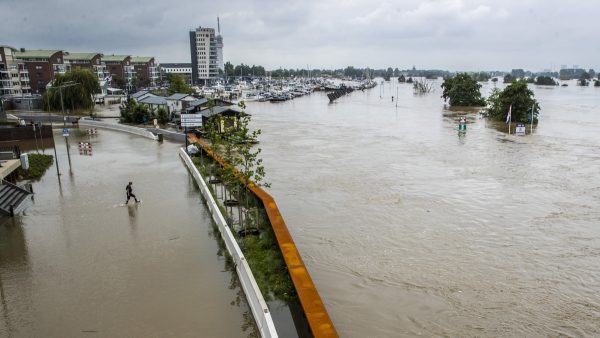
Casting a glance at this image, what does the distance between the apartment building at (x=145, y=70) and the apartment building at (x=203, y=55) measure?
32685mm

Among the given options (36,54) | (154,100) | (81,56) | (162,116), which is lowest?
(162,116)

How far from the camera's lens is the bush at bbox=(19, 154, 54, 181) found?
21156 millimetres

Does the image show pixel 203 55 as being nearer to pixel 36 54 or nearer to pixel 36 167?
pixel 36 54

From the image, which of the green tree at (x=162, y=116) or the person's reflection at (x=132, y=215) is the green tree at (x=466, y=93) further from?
the person's reflection at (x=132, y=215)

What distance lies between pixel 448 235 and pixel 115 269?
10.4 meters

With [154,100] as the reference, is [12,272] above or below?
below

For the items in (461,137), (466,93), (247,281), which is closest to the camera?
(247,281)

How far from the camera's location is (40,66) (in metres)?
80.8

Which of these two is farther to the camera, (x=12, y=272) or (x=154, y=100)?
(x=154, y=100)

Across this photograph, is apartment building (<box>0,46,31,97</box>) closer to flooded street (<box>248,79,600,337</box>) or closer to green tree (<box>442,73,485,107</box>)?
flooded street (<box>248,79,600,337</box>)

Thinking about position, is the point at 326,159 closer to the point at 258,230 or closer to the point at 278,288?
the point at 258,230

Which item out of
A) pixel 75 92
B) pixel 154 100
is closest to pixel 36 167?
pixel 154 100

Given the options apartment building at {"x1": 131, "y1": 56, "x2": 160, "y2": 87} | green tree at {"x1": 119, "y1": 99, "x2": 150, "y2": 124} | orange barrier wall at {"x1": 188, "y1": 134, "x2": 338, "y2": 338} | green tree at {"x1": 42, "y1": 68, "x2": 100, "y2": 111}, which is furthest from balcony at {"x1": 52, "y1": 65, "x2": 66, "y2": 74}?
orange barrier wall at {"x1": 188, "y1": 134, "x2": 338, "y2": 338}

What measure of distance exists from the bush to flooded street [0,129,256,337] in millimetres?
1820
